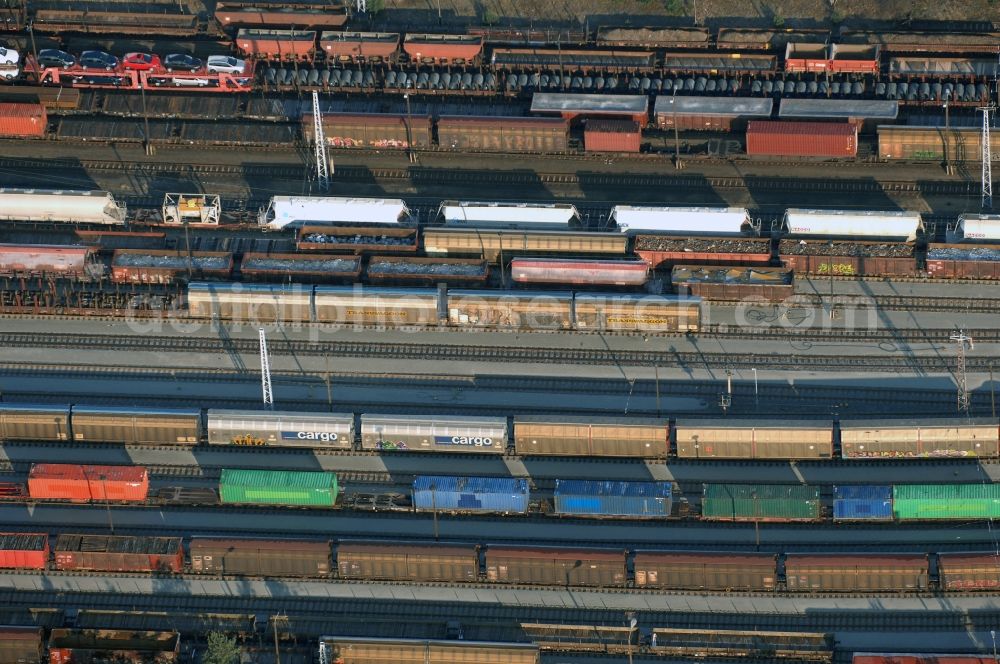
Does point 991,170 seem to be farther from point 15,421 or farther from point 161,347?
point 15,421

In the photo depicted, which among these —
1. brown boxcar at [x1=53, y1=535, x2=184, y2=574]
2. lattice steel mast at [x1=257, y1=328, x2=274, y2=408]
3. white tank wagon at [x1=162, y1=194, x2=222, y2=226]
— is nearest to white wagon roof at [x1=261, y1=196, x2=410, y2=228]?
white tank wagon at [x1=162, y1=194, x2=222, y2=226]

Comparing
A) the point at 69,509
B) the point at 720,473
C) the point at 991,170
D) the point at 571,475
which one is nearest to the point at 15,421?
the point at 69,509

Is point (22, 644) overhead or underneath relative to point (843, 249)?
underneath

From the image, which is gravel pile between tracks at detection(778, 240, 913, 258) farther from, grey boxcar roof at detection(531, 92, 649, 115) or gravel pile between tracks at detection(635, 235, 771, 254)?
grey boxcar roof at detection(531, 92, 649, 115)

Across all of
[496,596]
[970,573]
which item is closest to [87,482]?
[496,596]

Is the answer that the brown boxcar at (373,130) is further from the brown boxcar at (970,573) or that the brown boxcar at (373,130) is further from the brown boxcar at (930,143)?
the brown boxcar at (970,573)

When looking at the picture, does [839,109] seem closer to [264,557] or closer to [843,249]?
[843,249]
